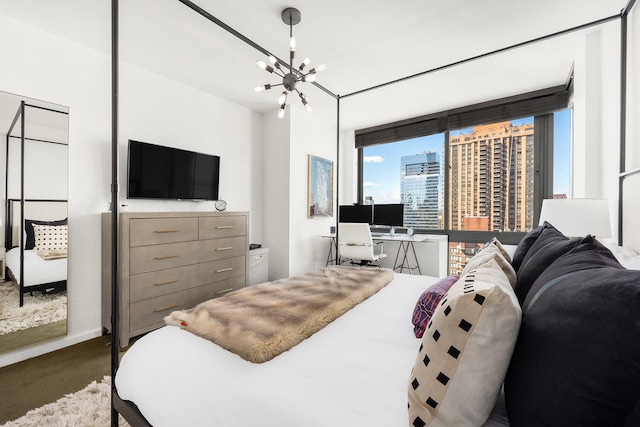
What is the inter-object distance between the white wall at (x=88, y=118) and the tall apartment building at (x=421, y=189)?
324cm

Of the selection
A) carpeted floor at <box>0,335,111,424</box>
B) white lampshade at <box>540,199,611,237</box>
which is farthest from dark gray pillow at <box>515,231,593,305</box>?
carpeted floor at <box>0,335,111,424</box>

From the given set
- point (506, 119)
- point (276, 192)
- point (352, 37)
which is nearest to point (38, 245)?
point (276, 192)

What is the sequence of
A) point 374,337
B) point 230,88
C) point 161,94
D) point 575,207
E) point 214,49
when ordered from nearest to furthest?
point 374,337 < point 575,207 < point 214,49 < point 161,94 < point 230,88

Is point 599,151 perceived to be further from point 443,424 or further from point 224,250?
point 224,250

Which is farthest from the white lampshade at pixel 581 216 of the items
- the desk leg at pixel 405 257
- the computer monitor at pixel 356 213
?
the computer monitor at pixel 356 213

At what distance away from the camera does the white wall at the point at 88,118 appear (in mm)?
2301

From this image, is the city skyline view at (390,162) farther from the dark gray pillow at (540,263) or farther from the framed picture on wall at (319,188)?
the dark gray pillow at (540,263)

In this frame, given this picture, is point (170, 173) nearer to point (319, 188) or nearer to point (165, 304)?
point (165, 304)

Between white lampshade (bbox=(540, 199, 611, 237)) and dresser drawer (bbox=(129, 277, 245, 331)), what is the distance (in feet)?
10.2

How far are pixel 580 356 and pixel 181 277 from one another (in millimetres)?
2977

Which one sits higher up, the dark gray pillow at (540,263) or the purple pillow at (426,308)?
the dark gray pillow at (540,263)

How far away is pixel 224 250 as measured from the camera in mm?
3260

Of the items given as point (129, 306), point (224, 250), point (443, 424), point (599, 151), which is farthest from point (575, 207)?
point (129, 306)

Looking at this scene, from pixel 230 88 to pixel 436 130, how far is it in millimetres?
2965
